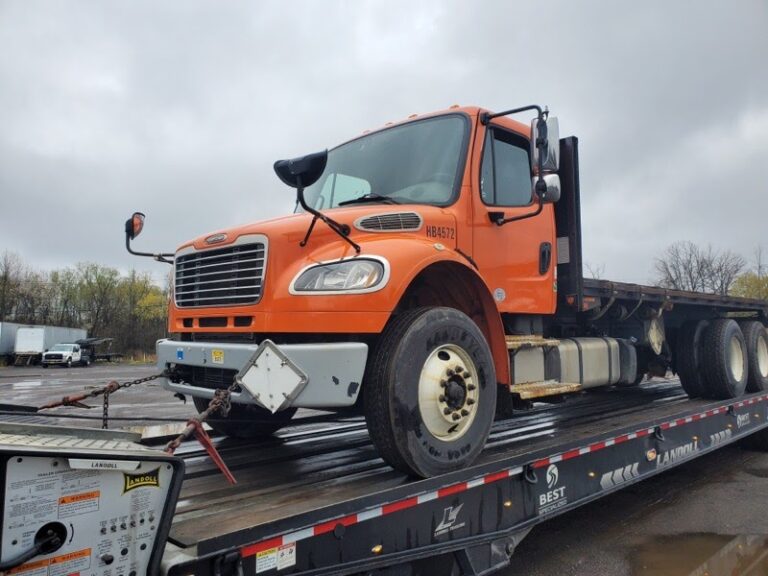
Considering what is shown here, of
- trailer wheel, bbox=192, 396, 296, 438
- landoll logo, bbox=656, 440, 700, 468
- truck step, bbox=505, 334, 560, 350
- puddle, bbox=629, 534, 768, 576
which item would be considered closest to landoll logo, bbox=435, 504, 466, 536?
truck step, bbox=505, 334, 560, 350

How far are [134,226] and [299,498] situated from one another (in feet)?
6.94

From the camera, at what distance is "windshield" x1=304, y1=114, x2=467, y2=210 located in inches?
160

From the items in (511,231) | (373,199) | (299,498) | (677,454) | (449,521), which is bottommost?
(677,454)

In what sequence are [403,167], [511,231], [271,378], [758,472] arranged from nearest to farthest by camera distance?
[271,378]
[403,167]
[511,231]
[758,472]

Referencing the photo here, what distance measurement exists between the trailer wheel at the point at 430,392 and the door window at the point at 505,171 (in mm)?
1270

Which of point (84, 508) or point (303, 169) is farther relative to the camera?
point (303, 169)

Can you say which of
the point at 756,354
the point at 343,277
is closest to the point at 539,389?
the point at 343,277

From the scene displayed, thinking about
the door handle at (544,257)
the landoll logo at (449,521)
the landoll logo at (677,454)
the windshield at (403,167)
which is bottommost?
the landoll logo at (677,454)

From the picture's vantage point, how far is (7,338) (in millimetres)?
34906

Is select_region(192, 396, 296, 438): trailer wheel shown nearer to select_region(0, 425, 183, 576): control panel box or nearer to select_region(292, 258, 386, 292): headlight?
select_region(292, 258, 386, 292): headlight

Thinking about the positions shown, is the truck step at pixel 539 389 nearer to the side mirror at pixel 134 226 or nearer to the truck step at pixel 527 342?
the truck step at pixel 527 342

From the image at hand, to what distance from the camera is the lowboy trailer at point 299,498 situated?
1837 mm

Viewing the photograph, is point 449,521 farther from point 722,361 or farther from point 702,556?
point 722,361

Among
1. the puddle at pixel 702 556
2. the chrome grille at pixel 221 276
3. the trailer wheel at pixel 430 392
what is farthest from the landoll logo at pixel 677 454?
the chrome grille at pixel 221 276
